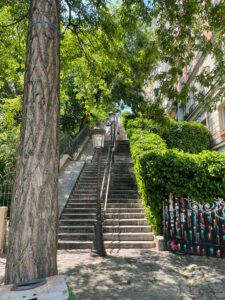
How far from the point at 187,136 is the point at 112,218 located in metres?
8.41

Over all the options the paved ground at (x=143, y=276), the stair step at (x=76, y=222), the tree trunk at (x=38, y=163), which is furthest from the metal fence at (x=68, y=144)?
the tree trunk at (x=38, y=163)

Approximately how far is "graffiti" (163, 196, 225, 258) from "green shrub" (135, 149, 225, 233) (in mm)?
286

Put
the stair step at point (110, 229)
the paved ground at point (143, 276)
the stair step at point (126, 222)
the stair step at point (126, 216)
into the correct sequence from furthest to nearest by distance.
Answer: the stair step at point (126, 216)
the stair step at point (126, 222)
the stair step at point (110, 229)
the paved ground at point (143, 276)

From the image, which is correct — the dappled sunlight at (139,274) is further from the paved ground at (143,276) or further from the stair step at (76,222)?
the stair step at (76,222)

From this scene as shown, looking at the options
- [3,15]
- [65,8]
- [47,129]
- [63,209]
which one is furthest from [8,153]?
[47,129]

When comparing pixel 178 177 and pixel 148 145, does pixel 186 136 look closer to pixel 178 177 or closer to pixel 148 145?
pixel 148 145

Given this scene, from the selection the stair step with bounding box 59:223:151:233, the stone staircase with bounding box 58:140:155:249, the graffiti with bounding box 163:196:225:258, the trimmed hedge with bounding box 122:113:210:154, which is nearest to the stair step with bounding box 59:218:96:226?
the stone staircase with bounding box 58:140:155:249

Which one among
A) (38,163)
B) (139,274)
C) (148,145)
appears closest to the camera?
(38,163)

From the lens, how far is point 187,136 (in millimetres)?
14789

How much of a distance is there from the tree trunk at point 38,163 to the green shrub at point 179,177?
426 centimetres

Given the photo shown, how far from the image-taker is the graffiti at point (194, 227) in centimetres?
584

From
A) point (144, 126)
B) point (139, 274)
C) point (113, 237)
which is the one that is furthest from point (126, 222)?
point (144, 126)

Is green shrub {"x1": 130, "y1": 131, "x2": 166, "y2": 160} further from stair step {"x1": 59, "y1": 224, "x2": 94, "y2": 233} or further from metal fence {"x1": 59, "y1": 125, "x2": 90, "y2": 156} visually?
metal fence {"x1": 59, "y1": 125, "x2": 90, "y2": 156}

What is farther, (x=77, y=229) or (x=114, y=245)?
(x=77, y=229)
